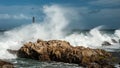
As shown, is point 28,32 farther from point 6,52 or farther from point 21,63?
point 21,63

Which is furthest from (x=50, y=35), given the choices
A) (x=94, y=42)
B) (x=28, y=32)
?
(x=94, y=42)

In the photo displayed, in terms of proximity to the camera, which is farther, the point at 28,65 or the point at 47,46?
the point at 47,46

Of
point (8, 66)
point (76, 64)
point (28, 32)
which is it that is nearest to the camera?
point (8, 66)

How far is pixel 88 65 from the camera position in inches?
1045

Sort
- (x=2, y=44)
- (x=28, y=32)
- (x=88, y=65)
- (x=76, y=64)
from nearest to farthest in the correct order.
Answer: (x=88, y=65)
(x=76, y=64)
(x=2, y=44)
(x=28, y=32)

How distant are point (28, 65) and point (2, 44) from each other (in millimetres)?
10014

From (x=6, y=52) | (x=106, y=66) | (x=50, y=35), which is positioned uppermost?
(x=50, y=35)

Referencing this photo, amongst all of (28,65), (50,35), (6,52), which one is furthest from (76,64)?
(50,35)

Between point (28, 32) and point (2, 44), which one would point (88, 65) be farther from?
point (28, 32)

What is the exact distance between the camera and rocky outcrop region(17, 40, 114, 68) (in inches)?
1133

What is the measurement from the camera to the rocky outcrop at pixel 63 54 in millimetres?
28766

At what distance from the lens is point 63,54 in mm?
29875

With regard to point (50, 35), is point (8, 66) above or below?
below

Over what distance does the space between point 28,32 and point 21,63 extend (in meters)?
20.5
